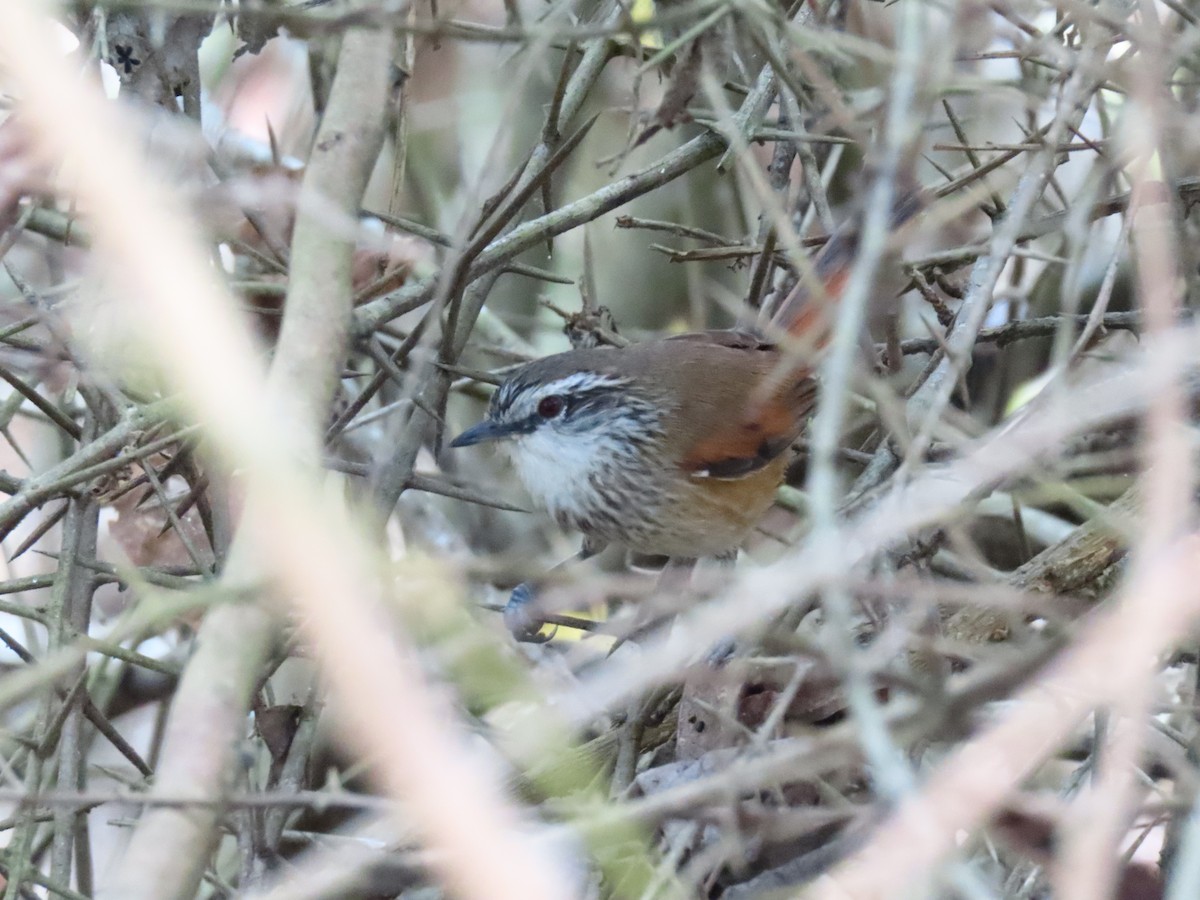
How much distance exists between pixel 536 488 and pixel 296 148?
221cm

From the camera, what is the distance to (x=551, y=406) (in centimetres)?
414

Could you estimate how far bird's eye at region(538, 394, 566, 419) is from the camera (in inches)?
161

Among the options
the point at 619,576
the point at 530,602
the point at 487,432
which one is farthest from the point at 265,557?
the point at 487,432

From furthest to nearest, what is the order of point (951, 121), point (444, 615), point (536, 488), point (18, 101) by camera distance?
point (536, 488), point (951, 121), point (18, 101), point (444, 615)

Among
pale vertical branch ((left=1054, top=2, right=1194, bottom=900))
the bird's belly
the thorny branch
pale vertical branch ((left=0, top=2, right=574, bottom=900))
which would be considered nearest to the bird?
the bird's belly

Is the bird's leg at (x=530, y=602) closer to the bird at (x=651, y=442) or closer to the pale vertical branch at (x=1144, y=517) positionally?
the bird at (x=651, y=442)

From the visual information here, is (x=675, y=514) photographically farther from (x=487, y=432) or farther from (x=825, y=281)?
(x=825, y=281)

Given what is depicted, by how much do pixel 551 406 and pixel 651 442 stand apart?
0.40 m

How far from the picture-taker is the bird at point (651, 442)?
164 inches

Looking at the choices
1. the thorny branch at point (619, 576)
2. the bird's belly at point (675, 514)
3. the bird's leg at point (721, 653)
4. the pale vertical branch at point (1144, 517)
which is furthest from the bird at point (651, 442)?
the pale vertical branch at point (1144, 517)

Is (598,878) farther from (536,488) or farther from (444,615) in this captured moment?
(536,488)

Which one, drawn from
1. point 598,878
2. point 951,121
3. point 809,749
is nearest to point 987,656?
point 809,749

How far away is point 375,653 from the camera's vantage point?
1739mm

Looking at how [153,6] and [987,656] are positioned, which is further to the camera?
[153,6]
